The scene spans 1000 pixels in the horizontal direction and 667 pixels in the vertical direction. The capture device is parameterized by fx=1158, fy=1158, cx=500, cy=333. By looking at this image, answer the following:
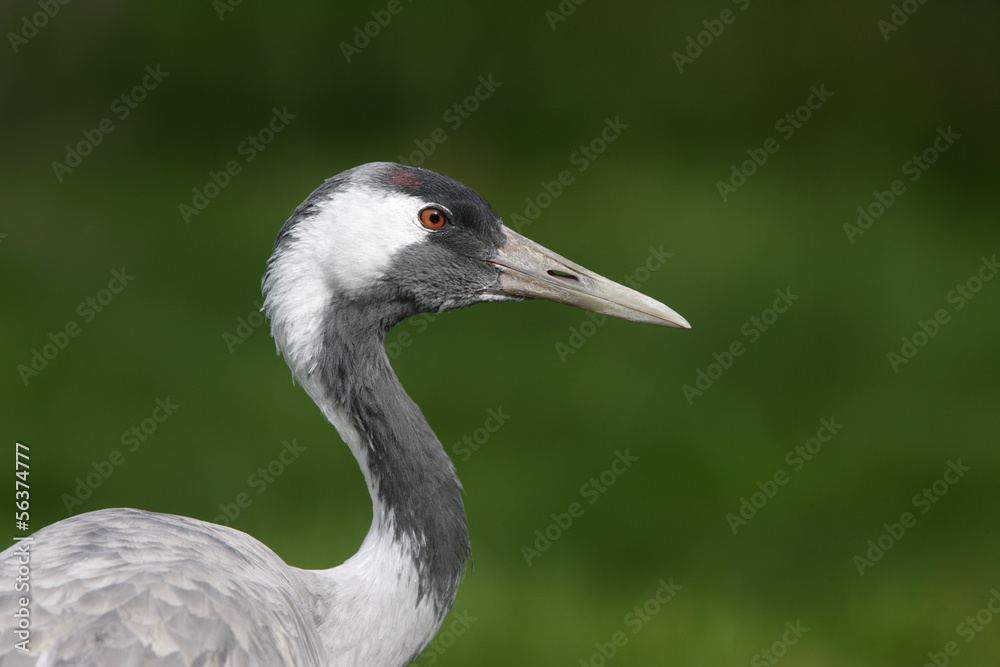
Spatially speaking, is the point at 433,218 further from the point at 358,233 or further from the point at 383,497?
the point at 383,497

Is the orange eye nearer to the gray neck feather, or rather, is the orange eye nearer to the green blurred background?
the gray neck feather

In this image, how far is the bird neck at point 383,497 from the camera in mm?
2658

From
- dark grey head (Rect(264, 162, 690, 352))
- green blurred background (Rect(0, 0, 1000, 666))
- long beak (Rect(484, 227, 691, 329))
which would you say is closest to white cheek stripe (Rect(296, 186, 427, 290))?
dark grey head (Rect(264, 162, 690, 352))

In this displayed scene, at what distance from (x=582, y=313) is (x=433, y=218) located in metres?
4.43

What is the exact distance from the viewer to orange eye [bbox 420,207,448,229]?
2.81 m

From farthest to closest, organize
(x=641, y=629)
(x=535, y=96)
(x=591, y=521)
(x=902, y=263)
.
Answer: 1. (x=535, y=96)
2. (x=902, y=263)
3. (x=591, y=521)
4. (x=641, y=629)

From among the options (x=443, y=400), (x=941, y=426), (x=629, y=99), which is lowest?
(x=443, y=400)

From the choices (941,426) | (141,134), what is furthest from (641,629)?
(141,134)

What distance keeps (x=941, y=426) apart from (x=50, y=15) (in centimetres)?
671

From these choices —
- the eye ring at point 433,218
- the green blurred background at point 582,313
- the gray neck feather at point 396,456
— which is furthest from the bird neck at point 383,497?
the green blurred background at point 582,313

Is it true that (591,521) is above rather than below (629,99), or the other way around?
below

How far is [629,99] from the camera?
359 inches

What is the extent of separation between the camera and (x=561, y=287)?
294 cm

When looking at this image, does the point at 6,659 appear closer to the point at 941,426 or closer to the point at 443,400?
the point at 443,400
